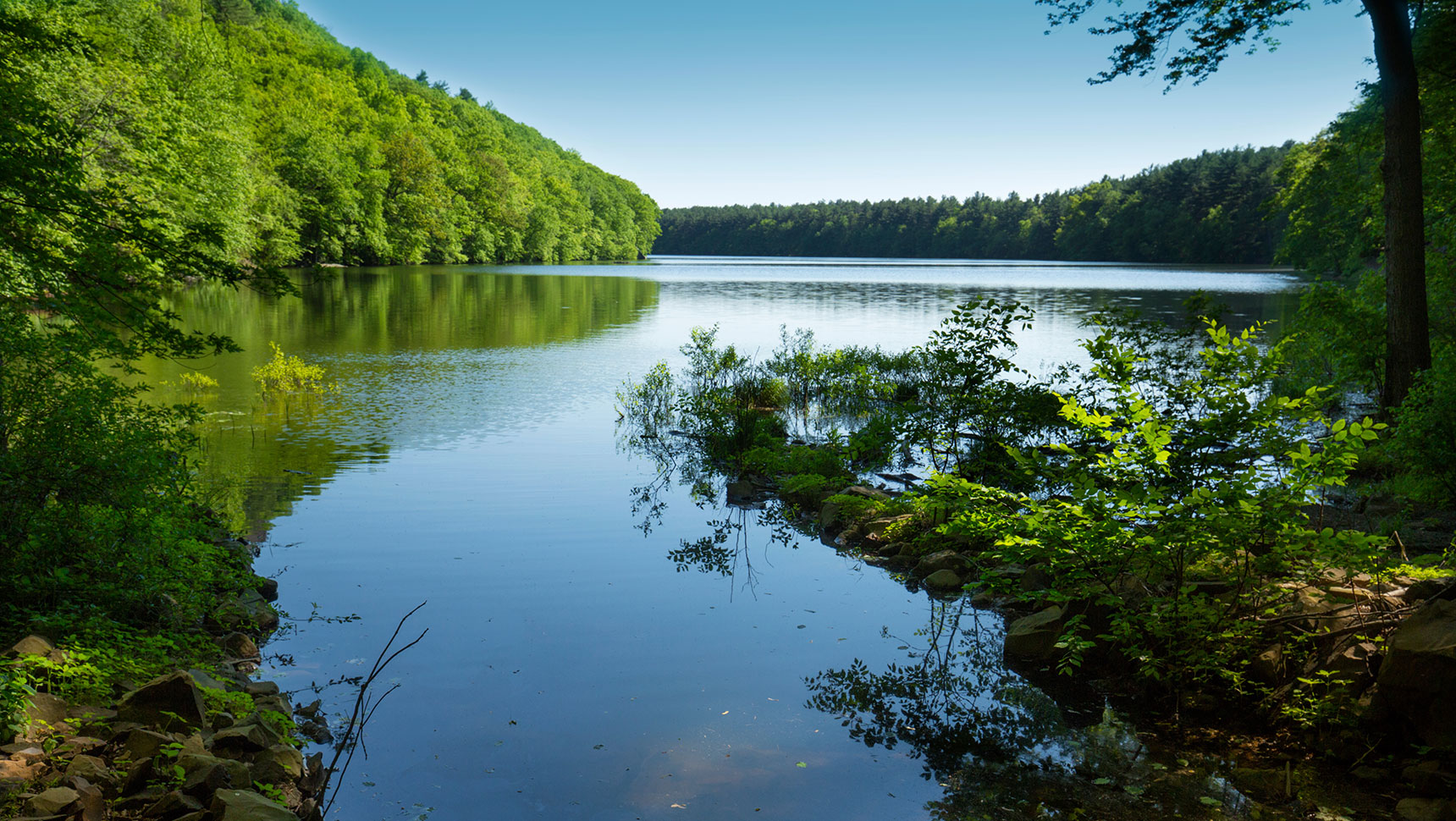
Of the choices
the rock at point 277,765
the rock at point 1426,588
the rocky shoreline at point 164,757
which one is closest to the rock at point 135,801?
the rocky shoreline at point 164,757

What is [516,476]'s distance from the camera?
12172 mm

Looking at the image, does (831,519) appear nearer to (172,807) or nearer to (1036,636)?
(1036,636)

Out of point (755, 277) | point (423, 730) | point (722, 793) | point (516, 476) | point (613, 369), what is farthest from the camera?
point (755, 277)

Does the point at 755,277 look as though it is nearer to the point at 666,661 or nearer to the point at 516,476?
the point at 516,476

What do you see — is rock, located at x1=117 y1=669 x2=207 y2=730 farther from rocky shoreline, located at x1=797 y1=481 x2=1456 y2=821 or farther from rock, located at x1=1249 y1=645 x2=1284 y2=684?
rock, located at x1=1249 y1=645 x2=1284 y2=684

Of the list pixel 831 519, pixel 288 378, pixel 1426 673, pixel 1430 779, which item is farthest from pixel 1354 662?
pixel 288 378

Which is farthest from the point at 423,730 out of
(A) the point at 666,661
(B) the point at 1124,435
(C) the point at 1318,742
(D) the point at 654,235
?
(D) the point at 654,235

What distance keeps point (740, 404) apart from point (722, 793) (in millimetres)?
11859

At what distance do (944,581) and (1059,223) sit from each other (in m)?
152

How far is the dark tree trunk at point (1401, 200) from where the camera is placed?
10.4 meters

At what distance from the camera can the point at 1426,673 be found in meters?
4.48

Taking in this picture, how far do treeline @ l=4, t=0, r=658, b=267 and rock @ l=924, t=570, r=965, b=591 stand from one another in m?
7.78

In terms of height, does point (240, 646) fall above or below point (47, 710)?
below

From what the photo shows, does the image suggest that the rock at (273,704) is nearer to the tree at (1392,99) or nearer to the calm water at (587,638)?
the calm water at (587,638)
